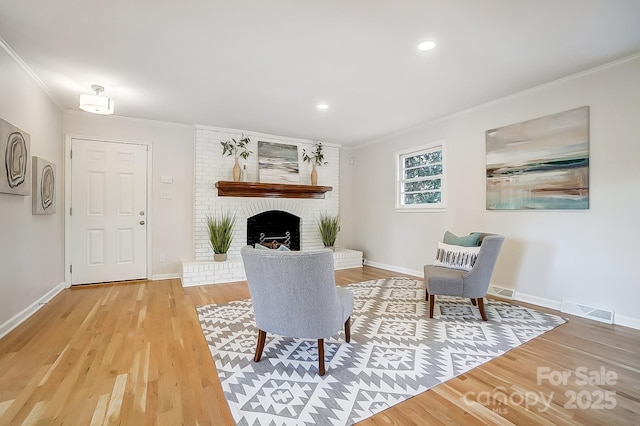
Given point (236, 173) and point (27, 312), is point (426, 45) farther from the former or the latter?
point (27, 312)

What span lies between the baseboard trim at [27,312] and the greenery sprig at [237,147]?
292cm

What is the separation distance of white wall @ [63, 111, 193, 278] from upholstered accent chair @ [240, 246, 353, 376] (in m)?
3.21

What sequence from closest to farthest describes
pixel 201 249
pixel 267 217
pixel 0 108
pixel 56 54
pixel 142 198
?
pixel 0 108 < pixel 56 54 < pixel 142 198 < pixel 201 249 < pixel 267 217

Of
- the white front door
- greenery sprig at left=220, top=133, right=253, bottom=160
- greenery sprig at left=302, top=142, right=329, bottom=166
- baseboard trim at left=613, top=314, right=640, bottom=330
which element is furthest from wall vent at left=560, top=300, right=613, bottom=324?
the white front door

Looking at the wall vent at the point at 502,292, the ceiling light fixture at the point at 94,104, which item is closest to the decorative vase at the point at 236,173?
the ceiling light fixture at the point at 94,104

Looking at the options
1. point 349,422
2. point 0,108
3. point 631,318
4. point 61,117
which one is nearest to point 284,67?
point 0,108

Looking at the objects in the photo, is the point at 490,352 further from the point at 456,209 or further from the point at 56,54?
the point at 56,54

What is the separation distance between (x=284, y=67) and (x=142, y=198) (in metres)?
3.12

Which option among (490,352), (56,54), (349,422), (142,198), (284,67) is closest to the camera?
(349,422)

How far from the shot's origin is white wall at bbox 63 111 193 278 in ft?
14.6

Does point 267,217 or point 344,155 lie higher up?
point 344,155

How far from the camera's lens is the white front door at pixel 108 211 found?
411 cm

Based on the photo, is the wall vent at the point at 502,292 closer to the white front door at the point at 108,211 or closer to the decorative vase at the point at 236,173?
the decorative vase at the point at 236,173

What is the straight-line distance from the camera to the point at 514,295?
11.5ft
